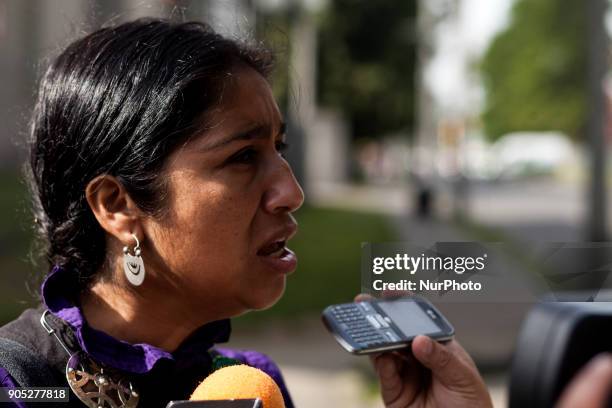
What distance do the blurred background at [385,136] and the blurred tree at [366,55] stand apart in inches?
2.7

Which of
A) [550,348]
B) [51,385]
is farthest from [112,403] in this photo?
[550,348]

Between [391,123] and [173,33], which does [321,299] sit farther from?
[391,123]

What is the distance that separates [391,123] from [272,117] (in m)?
40.3

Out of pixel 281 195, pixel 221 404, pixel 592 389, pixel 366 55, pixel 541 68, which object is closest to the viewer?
pixel 592 389

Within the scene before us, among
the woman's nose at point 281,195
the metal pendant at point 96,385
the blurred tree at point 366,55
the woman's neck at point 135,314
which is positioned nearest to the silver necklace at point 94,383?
the metal pendant at point 96,385

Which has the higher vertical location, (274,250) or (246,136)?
(246,136)

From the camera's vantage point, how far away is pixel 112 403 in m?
1.51

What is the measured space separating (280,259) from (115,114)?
1.24 ft

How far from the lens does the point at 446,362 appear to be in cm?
174

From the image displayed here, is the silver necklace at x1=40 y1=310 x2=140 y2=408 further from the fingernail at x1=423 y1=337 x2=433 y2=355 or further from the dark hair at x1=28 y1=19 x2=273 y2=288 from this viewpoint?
the fingernail at x1=423 y1=337 x2=433 y2=355

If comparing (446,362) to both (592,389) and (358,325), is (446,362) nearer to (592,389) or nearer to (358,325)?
(358,325)

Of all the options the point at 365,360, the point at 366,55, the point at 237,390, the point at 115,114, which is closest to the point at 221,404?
the point at 237,390

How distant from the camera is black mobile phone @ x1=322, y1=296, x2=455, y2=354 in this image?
171 cm

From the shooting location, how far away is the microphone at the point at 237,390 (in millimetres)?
1172
